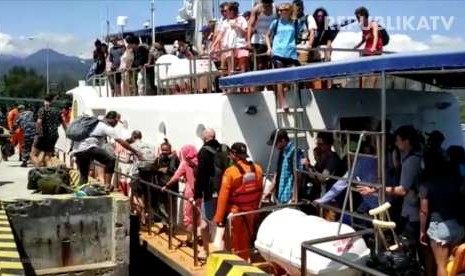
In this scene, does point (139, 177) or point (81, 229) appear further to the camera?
point (139, 177)

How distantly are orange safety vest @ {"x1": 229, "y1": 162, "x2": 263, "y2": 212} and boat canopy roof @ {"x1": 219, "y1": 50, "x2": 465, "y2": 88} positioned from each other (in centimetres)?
107

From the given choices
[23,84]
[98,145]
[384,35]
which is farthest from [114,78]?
[23,84]

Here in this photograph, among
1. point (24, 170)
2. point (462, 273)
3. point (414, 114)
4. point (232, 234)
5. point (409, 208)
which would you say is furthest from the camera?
point (24, 170)

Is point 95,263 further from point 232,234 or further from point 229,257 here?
point 229,257

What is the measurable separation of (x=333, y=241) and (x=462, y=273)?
43.5 inches

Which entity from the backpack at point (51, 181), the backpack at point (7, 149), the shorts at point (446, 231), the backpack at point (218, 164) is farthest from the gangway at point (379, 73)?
the backpack at point (7, 149)

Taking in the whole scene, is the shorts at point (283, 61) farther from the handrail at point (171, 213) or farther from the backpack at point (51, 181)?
the backpack at point (51, 181)

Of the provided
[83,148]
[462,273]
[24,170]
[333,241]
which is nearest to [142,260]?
[83,148]

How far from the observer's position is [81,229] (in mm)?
8625

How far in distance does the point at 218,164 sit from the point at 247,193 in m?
0.65

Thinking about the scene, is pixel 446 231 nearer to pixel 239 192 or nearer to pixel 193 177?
pixel 239 192

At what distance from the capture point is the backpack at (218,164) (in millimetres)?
7551

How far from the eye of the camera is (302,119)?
342 inches

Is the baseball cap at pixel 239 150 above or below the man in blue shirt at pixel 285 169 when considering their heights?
above
